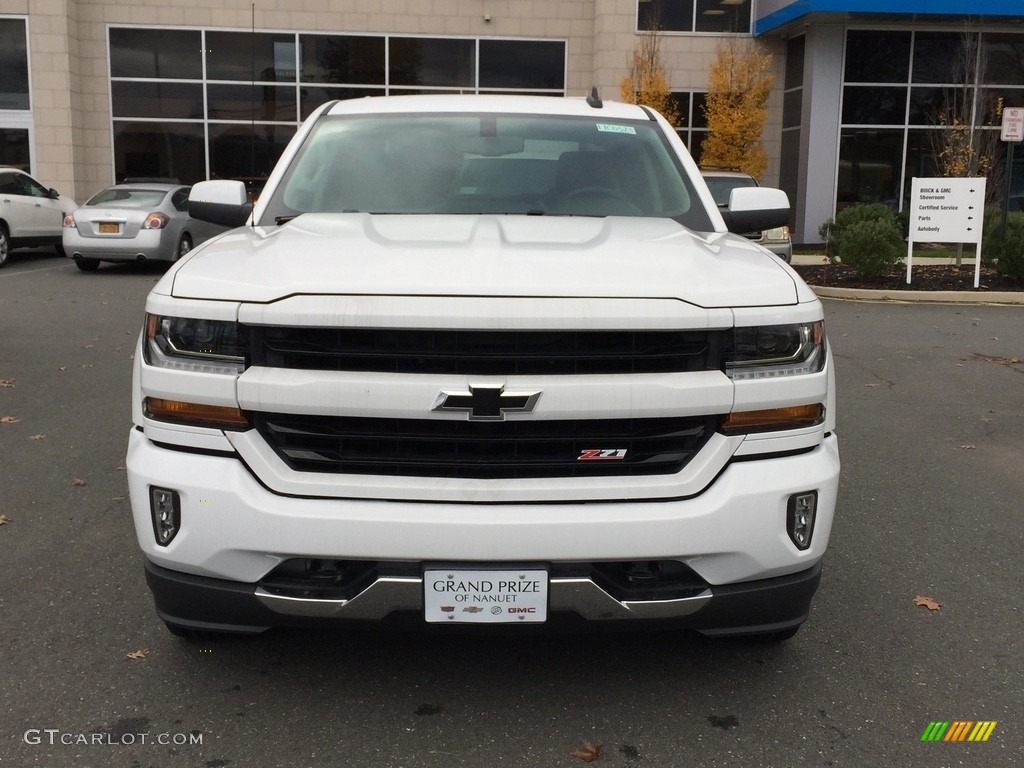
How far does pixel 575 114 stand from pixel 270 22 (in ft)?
76.9

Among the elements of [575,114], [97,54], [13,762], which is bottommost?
[13,762]

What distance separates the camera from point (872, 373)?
9016 mm

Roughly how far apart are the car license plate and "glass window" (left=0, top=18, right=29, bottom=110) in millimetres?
26256

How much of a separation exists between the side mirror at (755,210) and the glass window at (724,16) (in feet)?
74.5

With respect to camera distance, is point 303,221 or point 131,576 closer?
point 303,221

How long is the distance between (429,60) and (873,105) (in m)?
10.8

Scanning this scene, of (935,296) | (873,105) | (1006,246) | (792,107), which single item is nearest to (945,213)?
(1006,246)

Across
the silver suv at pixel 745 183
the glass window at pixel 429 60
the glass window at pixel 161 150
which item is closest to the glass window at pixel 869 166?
the glass window at pixel 429 60

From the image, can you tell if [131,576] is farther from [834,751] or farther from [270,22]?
[270,22]

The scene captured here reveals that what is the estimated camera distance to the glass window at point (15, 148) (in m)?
25.3

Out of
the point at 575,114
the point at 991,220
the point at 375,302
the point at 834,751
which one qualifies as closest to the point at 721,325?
the point at 375,302

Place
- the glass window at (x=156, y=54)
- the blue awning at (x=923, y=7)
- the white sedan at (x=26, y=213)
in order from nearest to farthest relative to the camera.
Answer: the white sedan at (x=26, y=213)
the blue awning at (x=923, y=7)
the glass window at (x=156, y=54)

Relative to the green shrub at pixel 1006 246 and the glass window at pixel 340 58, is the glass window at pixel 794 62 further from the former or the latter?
the glass window at pixel 340 58

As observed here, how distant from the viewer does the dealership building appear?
79.2ft
